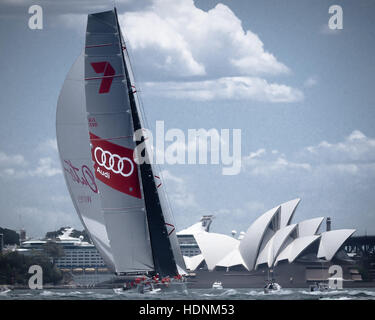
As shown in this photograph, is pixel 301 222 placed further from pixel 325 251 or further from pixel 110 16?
pixel 110 16

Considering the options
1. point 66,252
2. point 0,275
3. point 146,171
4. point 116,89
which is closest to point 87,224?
point 146,171

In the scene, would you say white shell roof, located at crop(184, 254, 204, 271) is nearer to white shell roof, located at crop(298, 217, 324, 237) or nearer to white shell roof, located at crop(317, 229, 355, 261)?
white shell roof, located at crop(298, 217, 324, 237)

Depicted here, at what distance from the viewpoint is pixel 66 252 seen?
5625 inches

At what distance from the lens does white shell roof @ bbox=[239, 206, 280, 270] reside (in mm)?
79375

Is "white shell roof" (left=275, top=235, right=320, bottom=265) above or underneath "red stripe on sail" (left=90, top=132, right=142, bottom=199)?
underneath

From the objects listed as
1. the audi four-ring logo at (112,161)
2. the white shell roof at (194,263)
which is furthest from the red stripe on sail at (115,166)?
the white shell roof at (194,263)

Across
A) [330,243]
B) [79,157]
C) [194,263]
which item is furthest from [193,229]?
[79,157]

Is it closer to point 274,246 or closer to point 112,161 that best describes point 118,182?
point 112,161

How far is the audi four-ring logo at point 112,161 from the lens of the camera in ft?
133

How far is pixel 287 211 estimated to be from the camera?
79.6 metres

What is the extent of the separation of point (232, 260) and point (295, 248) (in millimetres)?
6718

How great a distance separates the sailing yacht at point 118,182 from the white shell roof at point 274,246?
3637 centimetres

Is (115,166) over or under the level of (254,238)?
over

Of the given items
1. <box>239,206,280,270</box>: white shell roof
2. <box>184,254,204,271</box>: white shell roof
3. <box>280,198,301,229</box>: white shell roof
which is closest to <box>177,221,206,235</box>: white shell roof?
<box>184,254,204,271</box>: white shell roof
